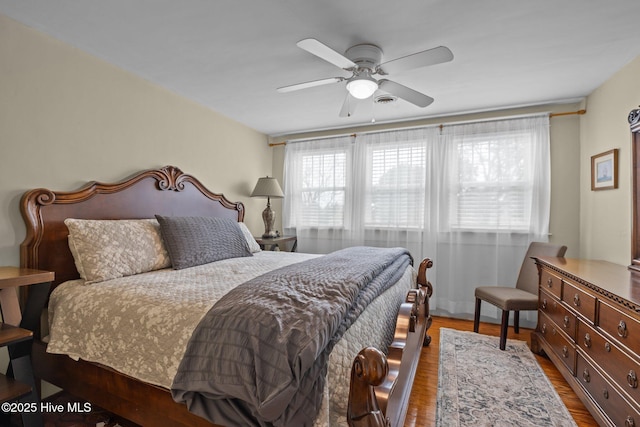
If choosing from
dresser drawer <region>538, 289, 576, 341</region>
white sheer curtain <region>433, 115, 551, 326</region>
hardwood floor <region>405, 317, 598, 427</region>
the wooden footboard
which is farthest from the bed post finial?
white sheer curtain <region>433, 115, 551, 326</region>

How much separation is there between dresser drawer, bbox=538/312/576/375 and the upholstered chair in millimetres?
164

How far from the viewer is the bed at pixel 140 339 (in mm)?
1042

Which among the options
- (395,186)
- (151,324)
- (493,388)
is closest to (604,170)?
(395,186)

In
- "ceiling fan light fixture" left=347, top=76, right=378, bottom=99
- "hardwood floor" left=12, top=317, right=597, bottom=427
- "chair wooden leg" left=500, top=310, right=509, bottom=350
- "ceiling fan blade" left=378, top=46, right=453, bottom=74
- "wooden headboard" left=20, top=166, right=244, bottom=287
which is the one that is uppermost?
"ceiling fan blade" left=378, top=46, right=453, bottom=74

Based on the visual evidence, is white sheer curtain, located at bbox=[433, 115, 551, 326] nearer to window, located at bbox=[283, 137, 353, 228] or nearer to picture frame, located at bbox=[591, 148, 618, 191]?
picture frame, located at bbox=[591, 148, 618, 191]

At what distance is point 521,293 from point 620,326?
1.38 m

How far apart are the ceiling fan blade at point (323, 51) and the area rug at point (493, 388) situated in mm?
2176

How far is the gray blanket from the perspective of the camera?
100cm

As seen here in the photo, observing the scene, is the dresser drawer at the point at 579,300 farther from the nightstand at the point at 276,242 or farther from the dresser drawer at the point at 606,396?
the nightstand at the point at 276,242

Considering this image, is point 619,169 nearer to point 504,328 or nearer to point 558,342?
point 558,342

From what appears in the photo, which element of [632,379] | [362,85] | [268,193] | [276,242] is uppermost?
[362,85]

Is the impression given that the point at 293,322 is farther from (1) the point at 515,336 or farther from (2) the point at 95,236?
(1) the point at 515,336

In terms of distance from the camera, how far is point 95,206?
90.2 inches

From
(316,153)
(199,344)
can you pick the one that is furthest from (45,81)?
(316,153)
